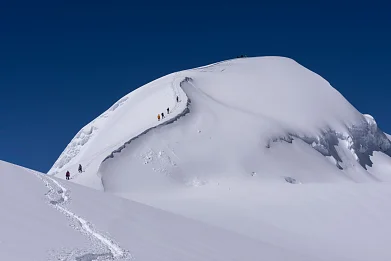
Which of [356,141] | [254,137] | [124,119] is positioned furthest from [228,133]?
[356,141]

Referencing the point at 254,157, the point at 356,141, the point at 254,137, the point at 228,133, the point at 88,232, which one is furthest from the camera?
the point at 356,141

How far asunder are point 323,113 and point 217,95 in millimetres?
13076

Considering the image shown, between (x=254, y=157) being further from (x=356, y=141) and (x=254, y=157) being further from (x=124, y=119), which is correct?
(x=356, y=141)

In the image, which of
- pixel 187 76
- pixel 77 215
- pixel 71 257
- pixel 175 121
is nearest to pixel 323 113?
pixel 187 76

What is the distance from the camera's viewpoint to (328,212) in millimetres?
31391

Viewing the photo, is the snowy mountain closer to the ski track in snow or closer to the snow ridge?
the snow ridge

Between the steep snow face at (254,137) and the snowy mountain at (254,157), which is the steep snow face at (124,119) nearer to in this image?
the snowy mountain at (254,157)

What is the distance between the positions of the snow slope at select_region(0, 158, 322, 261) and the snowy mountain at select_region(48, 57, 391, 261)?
5704 millimetres

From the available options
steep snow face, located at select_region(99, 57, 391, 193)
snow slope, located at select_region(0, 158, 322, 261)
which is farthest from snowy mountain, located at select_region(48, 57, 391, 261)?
snow slope, located at select_region(0, 158, 322, 261)

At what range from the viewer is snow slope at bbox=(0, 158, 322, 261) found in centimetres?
1220

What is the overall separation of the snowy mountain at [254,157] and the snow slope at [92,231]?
5.70 meters

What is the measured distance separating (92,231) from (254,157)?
101 ft

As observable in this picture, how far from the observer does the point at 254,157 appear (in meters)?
44.3

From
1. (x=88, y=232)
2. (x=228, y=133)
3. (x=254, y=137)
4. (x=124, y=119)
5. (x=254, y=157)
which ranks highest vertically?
(x=124, y=119)
